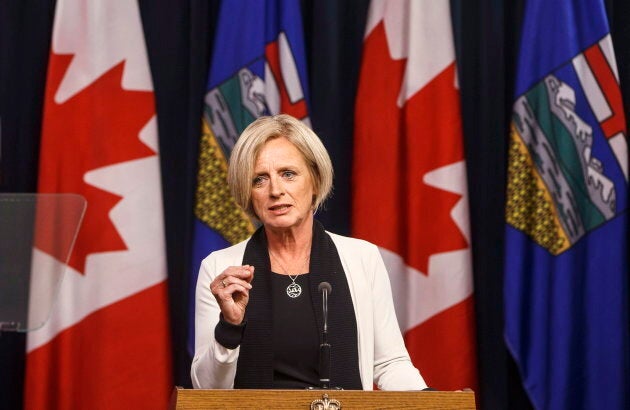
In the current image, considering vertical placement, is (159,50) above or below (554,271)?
above

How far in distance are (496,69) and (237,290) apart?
Answer: 2495mm

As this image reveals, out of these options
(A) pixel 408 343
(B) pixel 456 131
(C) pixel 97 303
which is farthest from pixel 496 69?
(C) pixel 97 303

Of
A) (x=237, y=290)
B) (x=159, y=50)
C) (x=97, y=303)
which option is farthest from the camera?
(x=159, y=50)

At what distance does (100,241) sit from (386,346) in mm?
1853

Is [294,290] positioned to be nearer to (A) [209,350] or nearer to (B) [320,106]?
(A) [209,350]

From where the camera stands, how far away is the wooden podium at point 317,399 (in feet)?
6.27

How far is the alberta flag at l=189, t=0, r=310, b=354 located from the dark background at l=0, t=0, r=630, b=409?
0.27 ft

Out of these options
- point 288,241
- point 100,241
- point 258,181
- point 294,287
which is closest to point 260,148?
point 258,181

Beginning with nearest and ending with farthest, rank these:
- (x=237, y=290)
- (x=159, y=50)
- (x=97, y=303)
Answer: (x=237, y=290), (x=97, y=303), (x=159, y=50)

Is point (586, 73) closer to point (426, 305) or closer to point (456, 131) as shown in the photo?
point (456, 131)

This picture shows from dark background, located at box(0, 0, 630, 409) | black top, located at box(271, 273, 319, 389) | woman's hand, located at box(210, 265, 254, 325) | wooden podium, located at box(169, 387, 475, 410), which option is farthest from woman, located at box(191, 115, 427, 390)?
dark background, located at box(0, 0, 630, 409)

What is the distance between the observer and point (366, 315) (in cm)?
262

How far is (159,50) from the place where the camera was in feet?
14.3

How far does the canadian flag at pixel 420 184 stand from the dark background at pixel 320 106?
5.1 inches
